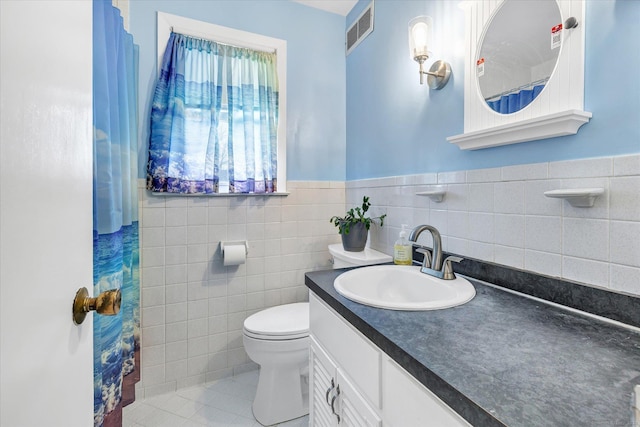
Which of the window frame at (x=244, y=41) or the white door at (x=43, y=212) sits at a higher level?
the window frame at (x=244, y=41)

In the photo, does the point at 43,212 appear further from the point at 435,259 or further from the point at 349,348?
the point at 435,259

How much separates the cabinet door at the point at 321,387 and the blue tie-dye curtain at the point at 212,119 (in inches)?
44.3

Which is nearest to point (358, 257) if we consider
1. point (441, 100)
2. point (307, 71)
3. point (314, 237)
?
point (314, 237)

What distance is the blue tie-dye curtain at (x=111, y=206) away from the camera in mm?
1045

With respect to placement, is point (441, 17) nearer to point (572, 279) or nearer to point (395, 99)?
point (395, 99)

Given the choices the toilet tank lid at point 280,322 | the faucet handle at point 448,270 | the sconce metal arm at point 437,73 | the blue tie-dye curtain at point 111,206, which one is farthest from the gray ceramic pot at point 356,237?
the blue tie-dye curtain at point 111,206

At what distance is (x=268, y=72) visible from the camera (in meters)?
1.98

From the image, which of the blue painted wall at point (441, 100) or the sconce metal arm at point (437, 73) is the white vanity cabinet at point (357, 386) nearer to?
the blue painted wall at point (441, 100)

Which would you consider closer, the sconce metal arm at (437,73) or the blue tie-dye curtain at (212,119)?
the sconce metal arm at (437,73)

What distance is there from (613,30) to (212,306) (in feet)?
6.97

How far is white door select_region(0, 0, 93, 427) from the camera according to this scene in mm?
364

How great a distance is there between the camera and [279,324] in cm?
159

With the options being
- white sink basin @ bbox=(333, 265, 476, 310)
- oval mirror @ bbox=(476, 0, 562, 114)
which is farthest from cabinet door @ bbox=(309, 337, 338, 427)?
oval mirror @ bbox=(476, 0, 562, 114)

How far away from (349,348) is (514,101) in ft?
3.25
